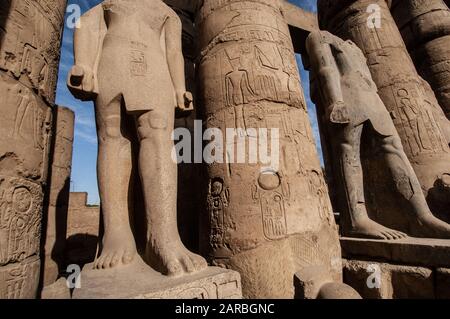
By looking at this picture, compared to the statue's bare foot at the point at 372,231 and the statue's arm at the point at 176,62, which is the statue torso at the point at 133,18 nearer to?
the statue's arm at the point at 176,62

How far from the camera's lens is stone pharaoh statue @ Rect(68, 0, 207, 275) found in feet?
6.66

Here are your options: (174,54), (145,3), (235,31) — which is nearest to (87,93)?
(174,54)

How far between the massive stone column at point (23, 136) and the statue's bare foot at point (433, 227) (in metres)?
3.69

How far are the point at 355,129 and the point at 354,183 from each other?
0.68 m

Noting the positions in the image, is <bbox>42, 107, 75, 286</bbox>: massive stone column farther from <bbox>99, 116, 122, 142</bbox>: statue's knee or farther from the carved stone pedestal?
the carved stone pedestal

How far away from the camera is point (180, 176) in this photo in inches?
148

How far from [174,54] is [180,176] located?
1.70 meters

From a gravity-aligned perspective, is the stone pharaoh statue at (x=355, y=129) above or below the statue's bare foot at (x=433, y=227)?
above

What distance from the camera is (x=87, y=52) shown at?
2.29m

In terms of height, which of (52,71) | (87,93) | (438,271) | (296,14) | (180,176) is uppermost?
(296,14)

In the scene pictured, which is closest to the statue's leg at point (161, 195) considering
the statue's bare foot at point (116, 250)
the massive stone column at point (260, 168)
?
the statue's bare foot at point (116, 250)

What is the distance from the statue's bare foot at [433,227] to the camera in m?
2.76

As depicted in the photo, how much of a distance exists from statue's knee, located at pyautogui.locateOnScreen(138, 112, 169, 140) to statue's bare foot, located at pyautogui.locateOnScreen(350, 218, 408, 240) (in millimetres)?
2401
